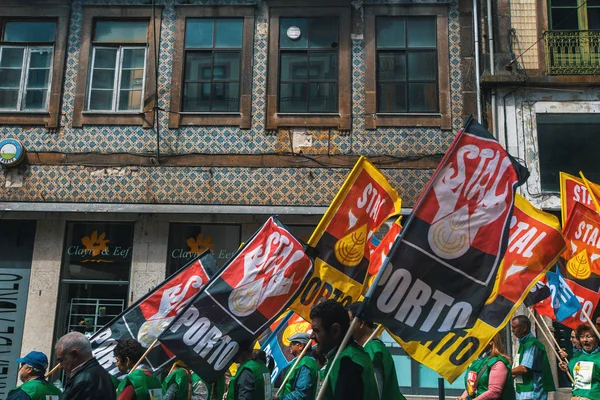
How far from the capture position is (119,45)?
15352mm

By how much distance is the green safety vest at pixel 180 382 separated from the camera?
8227mm

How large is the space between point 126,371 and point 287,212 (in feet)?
25.0

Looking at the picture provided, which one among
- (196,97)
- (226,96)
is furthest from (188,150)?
(226,96)

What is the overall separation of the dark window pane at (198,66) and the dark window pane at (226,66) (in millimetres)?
153

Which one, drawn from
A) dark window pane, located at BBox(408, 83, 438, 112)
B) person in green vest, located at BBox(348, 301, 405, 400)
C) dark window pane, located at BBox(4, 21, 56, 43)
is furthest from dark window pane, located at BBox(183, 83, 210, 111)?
person in green vest, located at BBox(348, 301, 405, 400)

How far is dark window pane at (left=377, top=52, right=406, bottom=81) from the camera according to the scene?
14.9 m

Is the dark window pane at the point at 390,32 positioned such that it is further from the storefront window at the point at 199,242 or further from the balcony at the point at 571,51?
the storefront window at the point at 199,242

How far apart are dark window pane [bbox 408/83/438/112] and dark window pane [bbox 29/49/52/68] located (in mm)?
7912

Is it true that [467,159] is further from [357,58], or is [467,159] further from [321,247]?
[357,58]

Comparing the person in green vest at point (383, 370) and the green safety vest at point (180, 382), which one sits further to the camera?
the green safety vest at point (180, 382)

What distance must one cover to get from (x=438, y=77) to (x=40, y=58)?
8.68 metres

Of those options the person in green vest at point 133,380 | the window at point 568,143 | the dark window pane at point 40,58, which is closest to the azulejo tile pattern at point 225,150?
the dark window pane at point 40,58

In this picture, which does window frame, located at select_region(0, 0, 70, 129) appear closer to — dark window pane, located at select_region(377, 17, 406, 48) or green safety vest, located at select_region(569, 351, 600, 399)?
dark window pane, located at select_region(377, 17, 406, 48)

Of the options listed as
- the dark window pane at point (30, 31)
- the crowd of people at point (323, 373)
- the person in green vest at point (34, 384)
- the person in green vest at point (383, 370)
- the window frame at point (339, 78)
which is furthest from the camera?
the dark window pane at point (30, 31)
